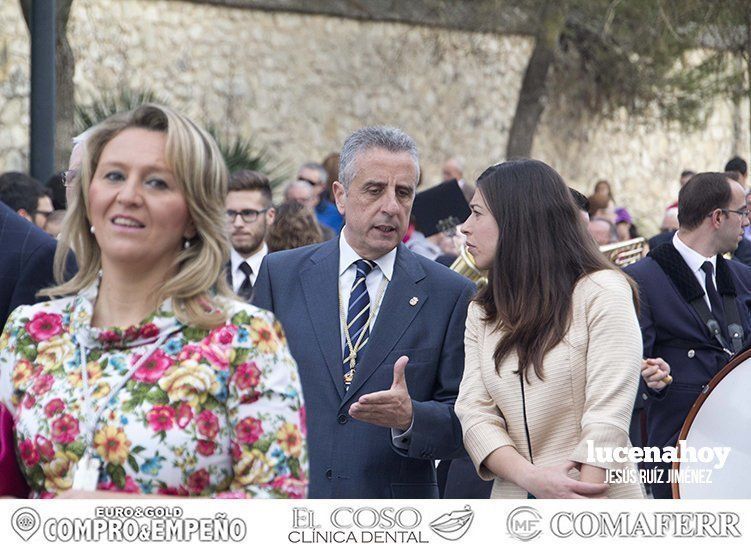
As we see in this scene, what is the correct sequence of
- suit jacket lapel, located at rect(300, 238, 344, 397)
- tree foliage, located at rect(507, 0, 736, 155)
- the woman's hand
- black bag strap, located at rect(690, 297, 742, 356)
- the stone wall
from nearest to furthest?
the woman's hand, suit jacket lapel, located at rect(300, 238, 344, 397), black bag strap, located at rect(690, 297, 742, 356), the stone wall, tree foliage, located at rect(507, 0, 736, 155)

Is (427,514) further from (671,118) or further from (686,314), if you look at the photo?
(671,118)

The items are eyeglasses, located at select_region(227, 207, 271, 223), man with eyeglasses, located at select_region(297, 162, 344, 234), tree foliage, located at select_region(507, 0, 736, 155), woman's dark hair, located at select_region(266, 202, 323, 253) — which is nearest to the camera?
eyeglasses, located at select_region(227, 207, 271, 223)

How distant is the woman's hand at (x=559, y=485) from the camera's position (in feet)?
13.2

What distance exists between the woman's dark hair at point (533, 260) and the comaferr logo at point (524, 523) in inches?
15.8

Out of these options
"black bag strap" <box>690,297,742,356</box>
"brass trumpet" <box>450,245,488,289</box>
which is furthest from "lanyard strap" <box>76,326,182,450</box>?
"black bag strap" <box>690,297,742,356</box>

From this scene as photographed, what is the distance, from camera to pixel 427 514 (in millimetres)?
3951

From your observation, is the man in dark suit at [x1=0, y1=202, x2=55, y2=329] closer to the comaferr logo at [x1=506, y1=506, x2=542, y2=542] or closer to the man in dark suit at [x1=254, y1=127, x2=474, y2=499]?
the man in dark suit at [x1=254, y1=127, x2=474, y2=499]

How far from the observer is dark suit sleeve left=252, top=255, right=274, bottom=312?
16.2 ft

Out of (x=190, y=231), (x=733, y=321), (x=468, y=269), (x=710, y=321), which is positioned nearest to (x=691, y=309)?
(x=710, y=321)

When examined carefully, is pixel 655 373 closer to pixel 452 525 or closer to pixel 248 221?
pixel 452 525

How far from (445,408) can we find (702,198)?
342cm

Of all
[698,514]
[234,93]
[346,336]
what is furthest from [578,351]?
[234,93]

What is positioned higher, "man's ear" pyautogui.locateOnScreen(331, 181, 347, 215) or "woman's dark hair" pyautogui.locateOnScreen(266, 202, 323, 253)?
"man's ear" pyautogui.locateOnScreen(331, 181, 347, 215)

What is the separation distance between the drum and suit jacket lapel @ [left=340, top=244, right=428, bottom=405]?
4.40 ft
